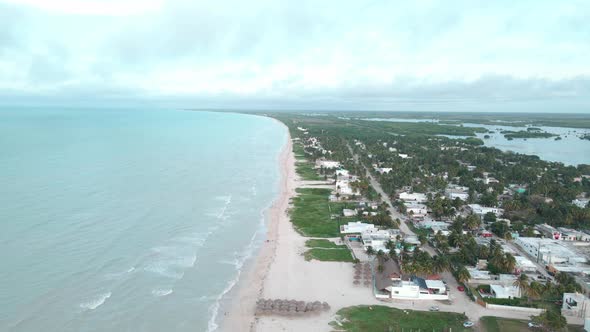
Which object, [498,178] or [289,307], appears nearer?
[289,307]

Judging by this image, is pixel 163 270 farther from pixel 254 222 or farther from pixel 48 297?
pixel 254 222

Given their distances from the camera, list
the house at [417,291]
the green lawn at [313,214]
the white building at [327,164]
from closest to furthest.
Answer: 1. the house at [417,291]
2. the green lawn at [313,214]
3. the white building at [327,164]

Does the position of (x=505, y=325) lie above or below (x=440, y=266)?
below

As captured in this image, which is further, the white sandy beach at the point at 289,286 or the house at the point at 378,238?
the house at the point at 378,238

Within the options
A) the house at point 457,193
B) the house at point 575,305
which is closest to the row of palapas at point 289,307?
the house at point 575,305

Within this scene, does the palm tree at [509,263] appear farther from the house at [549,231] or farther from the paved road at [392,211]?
the house at [549,231]

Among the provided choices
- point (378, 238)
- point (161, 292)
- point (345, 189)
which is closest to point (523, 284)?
point (378, 238)

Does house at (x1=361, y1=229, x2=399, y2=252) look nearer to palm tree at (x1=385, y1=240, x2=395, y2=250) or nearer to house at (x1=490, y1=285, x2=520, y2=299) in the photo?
palm tree at (x1=385, y1=240, x2=395, y2=250)

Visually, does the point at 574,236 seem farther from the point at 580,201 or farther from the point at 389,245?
the point at 389,245
